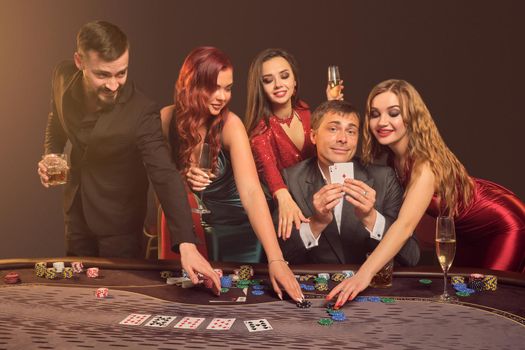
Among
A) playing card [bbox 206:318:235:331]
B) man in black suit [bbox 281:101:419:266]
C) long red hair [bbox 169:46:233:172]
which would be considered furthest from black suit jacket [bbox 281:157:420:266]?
playing card [bbox 206:318:235:331]

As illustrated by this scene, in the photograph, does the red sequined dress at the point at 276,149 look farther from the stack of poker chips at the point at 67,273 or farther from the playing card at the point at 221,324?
the playing card at the point at 221,324

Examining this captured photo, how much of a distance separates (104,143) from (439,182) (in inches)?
74.7

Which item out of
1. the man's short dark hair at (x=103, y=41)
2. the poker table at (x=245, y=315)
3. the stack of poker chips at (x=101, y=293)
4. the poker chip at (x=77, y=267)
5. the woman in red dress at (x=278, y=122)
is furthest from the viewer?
the woman in red dress at (x=278, y=122)

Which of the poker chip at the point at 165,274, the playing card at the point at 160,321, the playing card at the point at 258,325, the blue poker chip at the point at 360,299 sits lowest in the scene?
the playing card at the point at 160,321

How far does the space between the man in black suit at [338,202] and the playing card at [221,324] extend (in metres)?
1.48

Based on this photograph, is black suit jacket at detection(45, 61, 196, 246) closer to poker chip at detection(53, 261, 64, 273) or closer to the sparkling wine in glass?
poker chip at detection(53, 261, 64, 273)

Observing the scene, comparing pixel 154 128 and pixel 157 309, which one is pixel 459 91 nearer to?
pixel 154 128

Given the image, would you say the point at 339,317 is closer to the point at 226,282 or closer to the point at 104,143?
the point at 226,282

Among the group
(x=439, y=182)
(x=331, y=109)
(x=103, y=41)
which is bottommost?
(x=439, y=182)

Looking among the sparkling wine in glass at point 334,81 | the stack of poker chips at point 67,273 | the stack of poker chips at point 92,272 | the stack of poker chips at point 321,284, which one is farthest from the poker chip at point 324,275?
the sparkling wine in glass at point 334,81

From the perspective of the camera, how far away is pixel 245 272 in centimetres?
275

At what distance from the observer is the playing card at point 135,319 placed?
2135 millimetres

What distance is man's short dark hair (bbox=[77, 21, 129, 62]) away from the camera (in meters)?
3.70

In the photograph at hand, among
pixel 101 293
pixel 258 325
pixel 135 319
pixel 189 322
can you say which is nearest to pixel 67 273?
pixel 101 293
